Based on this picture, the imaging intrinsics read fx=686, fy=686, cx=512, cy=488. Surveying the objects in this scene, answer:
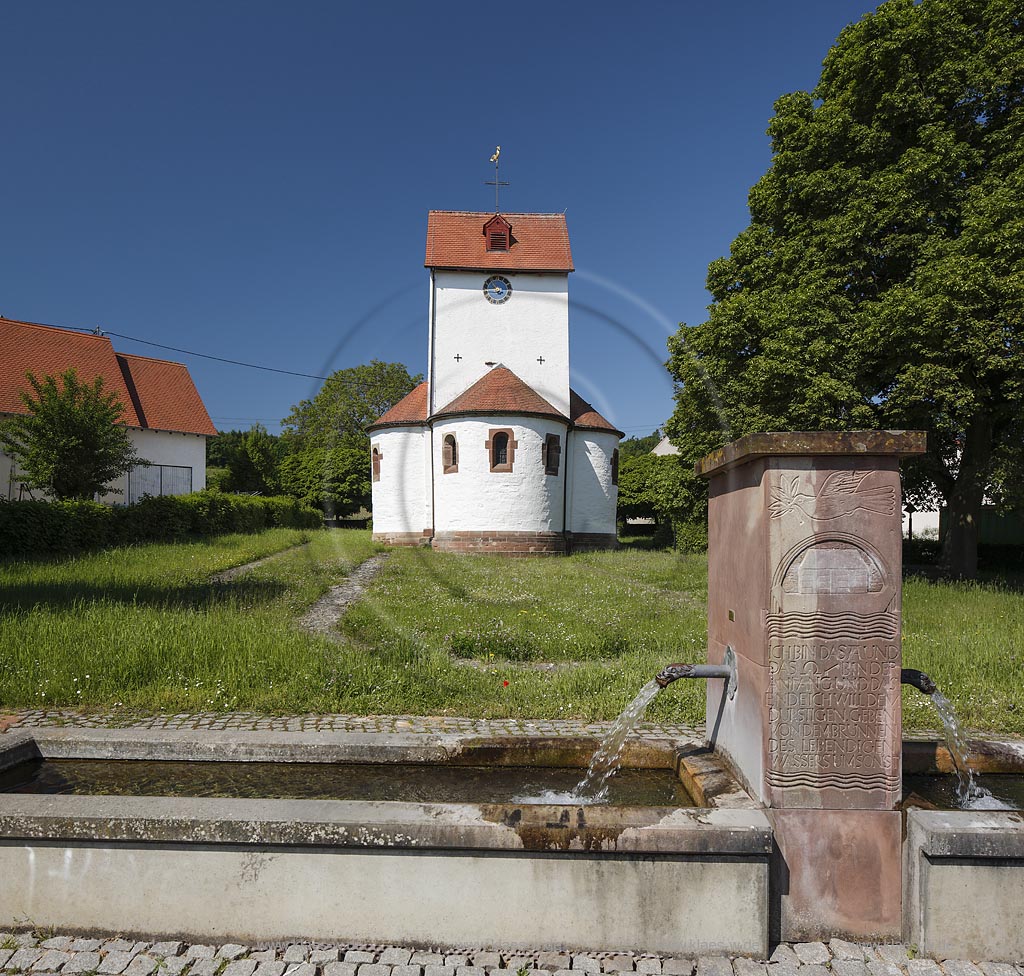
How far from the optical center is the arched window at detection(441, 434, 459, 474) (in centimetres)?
2536

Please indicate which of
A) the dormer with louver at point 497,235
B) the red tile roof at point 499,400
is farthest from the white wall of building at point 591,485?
the dormer with louver at point 497,235

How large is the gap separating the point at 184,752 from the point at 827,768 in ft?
11.6

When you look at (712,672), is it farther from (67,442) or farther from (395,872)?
(67,442)

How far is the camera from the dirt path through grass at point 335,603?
957 centimetres

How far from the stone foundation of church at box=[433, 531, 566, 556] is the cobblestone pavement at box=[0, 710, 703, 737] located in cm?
1848

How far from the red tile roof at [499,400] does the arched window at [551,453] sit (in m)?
0.84

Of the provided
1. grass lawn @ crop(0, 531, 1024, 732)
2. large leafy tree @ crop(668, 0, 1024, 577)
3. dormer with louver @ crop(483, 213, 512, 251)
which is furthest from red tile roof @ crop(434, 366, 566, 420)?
grass lawn @ crop(0, 531, 1024, 732)

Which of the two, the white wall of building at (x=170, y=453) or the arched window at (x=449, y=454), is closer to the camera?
the arched window at (x=449, y=454)

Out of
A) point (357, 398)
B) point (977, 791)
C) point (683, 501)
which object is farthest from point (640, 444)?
point (977, 791)

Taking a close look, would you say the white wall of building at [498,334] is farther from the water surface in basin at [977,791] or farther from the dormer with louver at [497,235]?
the water surface in basin at [977,791]

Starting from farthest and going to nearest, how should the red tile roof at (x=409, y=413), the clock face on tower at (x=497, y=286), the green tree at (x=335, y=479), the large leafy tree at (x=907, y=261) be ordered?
the green tree at (x=335, y=479) → the red tile roof at (x=409, y=413) → the clock face on tower at (x=497, y=286) → the large leafy tree at (x=907, y=261)

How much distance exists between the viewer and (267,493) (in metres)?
48.7

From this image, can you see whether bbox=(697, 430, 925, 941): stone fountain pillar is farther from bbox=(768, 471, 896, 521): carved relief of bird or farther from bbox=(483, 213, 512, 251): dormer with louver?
bbox=(483, 213, 512, 251): dormer with louver

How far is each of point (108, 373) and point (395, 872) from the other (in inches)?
1372
